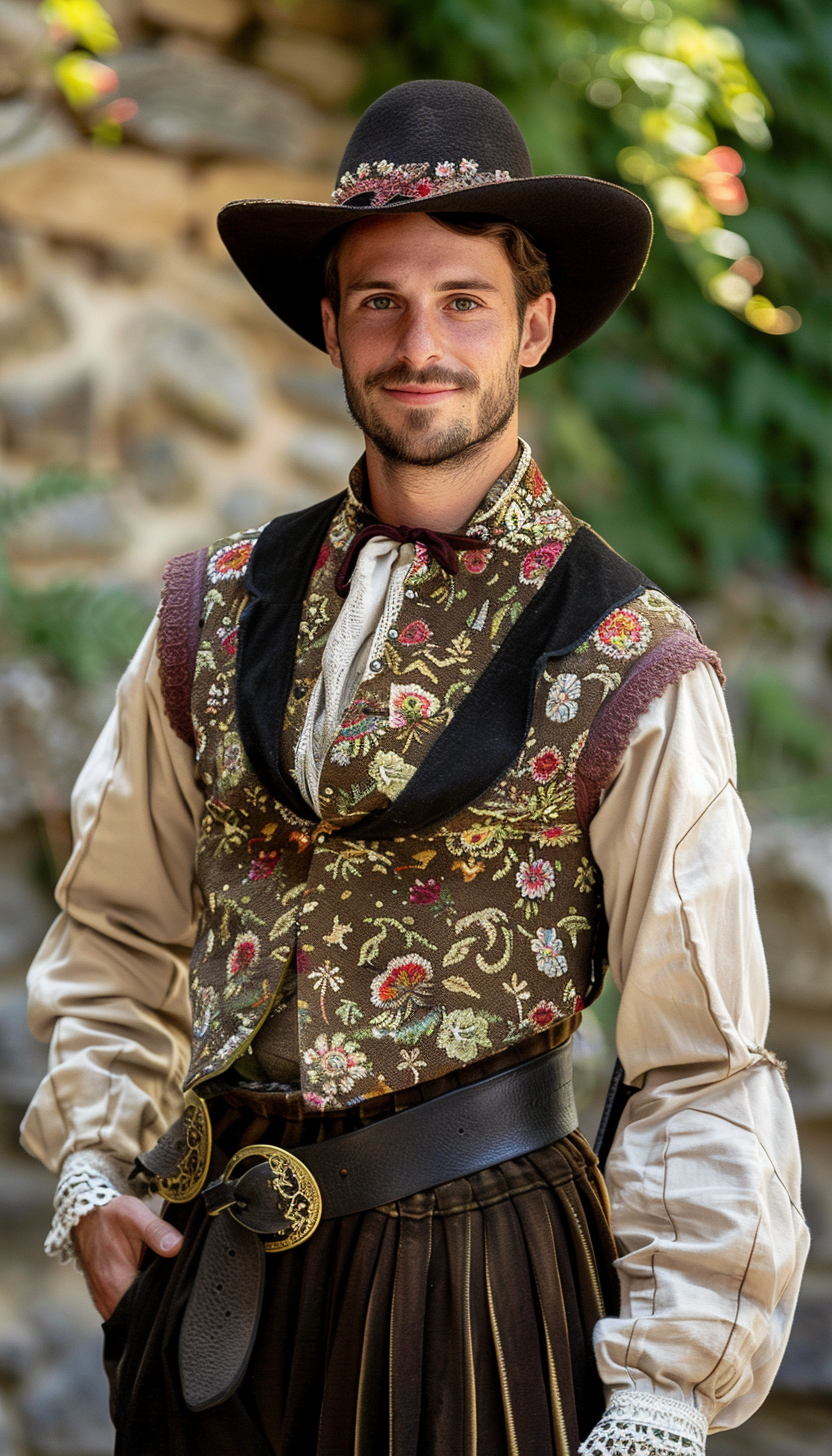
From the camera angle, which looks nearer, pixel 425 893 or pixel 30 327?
pixel 425 893

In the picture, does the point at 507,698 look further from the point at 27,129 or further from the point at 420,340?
the point at 27,129

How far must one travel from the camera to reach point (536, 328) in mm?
1636

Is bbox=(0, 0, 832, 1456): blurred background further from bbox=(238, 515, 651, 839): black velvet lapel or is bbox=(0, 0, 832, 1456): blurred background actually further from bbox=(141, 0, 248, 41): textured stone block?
bbox=(238, 515, 651, 839): black velvet lapel

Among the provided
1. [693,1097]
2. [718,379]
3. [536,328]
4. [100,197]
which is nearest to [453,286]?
[536,328]

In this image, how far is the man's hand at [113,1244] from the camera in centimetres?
158

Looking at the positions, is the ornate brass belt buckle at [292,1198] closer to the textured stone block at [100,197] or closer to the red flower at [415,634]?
the red flower at [415,634]

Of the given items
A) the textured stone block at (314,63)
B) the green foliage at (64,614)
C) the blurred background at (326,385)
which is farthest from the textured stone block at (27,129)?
the green foliage at (64,614)

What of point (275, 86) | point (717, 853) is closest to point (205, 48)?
point (275, 86)

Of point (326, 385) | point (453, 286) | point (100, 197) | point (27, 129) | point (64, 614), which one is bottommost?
point (64, 614)

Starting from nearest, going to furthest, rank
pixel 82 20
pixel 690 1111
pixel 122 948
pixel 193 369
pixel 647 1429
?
1. pixel 647 1429
2. pixel 690 1111
3. pixel 122 948
4. pixel 82 20
5. pixel 193 369

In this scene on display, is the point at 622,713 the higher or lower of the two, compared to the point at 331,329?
lower

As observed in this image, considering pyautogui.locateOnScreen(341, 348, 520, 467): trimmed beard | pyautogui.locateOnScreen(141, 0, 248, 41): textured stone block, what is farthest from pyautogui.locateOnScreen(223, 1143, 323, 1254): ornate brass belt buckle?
pyautogui.locateOnScreen(141, 0, 248, 41): textured stone block

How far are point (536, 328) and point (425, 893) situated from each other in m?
0.66

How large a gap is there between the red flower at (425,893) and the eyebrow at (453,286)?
0.61 metres
